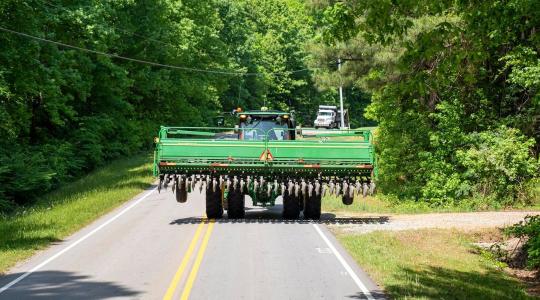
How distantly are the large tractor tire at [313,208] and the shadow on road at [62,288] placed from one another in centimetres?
902

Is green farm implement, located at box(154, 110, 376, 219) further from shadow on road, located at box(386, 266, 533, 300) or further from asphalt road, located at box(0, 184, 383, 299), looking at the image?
shadow on road, located at box(386, 266, 533, 300)

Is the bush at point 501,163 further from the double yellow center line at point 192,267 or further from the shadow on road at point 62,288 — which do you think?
the shadow on road at point 62,288

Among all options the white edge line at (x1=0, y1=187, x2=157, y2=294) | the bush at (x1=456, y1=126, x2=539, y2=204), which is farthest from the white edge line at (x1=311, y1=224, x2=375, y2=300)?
the bush at (x1=456, y1=126, x2=539, y2=204)

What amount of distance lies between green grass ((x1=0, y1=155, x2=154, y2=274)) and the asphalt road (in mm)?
583

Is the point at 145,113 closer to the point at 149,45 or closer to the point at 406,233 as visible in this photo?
the point at 149,45

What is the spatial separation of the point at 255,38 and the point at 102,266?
7770 centimetres

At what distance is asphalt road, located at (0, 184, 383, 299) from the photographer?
10828mm

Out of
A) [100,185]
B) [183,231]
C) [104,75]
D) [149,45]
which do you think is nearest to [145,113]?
[149,45]

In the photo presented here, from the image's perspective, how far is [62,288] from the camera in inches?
441

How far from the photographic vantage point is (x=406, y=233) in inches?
698

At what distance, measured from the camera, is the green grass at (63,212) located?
1634 cm

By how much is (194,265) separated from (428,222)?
975 centimetres

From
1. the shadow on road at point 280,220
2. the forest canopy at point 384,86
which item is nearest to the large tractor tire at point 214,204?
the shadow on road at point 280,220

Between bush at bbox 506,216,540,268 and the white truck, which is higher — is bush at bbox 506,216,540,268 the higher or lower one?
the lower one
